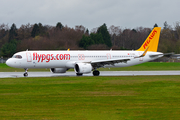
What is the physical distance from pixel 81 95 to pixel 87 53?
19.8 meters

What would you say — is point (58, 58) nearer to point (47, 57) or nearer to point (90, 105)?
point (47, 57)

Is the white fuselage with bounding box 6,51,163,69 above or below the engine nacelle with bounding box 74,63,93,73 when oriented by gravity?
above

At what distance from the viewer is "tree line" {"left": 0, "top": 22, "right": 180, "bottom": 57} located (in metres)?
83.3

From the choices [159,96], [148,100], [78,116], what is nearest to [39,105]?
[78,116]

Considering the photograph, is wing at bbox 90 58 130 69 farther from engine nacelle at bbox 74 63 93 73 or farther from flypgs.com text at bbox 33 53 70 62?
flypgs.com text at bbox 33 53 70 62

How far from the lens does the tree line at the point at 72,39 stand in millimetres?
83312

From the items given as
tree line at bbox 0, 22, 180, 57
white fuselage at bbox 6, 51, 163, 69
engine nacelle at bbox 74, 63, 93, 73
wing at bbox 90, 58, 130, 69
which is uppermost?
tree line at bbox 0, 22, 180, 57

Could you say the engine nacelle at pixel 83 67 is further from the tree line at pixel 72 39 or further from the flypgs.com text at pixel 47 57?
the tree line at pixel 72 39

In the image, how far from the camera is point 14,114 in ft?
40.2

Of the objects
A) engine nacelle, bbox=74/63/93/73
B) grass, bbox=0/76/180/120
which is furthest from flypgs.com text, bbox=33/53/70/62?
grass, bbox=0/76/180/120

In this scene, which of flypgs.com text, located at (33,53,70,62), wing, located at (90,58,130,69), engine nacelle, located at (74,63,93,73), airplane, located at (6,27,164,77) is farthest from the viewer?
wing, located at (90,58,130,69)

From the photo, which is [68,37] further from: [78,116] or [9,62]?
[78,116]

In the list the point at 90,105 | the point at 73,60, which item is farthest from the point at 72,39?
the point at 90,105

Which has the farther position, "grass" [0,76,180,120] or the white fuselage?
the white fuselage
